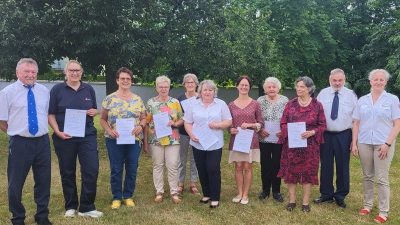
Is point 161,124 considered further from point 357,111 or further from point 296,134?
point 357,111

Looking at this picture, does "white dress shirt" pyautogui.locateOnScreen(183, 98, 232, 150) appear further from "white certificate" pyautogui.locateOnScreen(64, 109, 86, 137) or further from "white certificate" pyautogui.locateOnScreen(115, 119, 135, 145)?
"white certificate" pyautogui.locateOnScreen(64, 109, 86, 137)

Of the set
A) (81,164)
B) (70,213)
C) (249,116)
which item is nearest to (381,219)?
(249,116)

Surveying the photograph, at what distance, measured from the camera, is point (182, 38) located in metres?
10.3

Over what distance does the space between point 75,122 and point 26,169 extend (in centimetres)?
79

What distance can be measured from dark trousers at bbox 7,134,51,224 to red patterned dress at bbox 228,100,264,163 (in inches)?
101

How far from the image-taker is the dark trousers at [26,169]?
4.34 metres

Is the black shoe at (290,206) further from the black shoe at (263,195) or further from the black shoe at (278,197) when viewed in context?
the black shoe at (263,195)

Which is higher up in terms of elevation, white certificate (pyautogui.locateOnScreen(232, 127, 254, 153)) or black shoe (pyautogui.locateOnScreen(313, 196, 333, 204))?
white certificate (pyautogui.locateOnScreen(232, 127, 254, 153))

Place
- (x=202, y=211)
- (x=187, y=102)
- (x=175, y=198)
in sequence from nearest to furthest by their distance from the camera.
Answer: (x=202, y=211) < (x=175, y=198) < (x=187, y=102)

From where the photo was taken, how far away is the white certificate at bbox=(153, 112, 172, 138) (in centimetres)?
533

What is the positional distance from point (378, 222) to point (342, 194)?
745 mm

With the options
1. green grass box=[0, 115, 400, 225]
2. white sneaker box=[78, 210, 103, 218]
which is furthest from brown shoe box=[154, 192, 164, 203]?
white sneaker box=[78, 210, 103, 218]

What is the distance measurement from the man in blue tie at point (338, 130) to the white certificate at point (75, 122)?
3.37 meters

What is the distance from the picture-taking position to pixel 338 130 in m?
5.26
